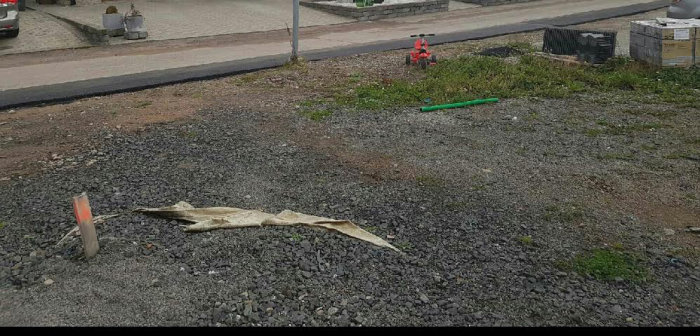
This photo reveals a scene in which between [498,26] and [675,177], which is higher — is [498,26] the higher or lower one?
the higher one

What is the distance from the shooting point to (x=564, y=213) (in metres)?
5.81

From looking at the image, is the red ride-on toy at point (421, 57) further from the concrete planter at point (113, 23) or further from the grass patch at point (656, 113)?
the concrete planter at point (113, 23)

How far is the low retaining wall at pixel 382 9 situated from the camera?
20.2 meters

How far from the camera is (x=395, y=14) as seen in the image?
2108 centimetres

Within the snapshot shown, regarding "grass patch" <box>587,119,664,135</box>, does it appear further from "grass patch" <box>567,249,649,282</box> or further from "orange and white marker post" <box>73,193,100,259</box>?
"orange and white marker post" <box>73,193,100,259</box>

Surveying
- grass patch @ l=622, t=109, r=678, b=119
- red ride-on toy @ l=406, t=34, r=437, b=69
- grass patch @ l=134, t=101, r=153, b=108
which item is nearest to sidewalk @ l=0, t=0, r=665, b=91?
grass patch @ l=134, t=101, r=153, b=108

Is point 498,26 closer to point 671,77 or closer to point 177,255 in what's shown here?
point 671,77

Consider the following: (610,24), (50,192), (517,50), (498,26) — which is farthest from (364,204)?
(610,24)

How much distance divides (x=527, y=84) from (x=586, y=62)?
6.88 ft

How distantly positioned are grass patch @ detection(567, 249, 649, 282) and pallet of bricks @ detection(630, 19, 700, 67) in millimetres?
7684

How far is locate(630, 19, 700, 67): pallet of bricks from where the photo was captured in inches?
442

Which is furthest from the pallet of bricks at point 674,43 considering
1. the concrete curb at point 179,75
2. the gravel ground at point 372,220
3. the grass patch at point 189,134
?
the grass patch at point 189,134
